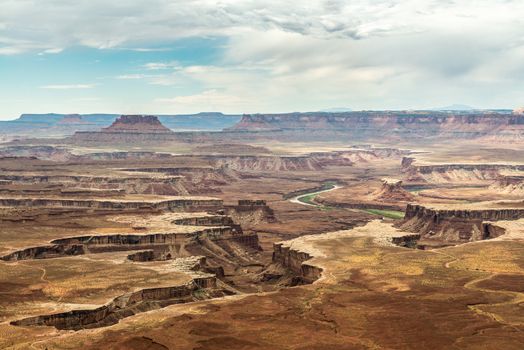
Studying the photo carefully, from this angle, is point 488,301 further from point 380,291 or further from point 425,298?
point 380,291

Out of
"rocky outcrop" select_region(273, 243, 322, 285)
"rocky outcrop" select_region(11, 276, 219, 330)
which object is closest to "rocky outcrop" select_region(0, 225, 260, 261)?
"rocky outcrop" select_region(273, 243, 322, 285)

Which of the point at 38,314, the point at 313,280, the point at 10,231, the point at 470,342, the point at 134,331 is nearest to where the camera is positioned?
the point at 470,342

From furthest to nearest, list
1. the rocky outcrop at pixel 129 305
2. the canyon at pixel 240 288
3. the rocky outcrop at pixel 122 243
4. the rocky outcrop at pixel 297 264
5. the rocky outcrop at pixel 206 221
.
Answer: the rocky outcrop at pixel 206 221
the rocky outcrop at pixel 122 243
the rocky outcrop at pixel 297 264
the rocky outcrop at pixel 129 305
the canyon at pixel 240 288

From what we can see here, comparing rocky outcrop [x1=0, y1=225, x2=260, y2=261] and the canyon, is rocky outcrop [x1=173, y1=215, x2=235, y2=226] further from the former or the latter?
rocky outcrop [x1=0, y1=225, x2=260, y2=261]

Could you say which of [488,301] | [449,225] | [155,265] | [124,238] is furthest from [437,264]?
[449,225]

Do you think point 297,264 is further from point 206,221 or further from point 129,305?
point 206,221

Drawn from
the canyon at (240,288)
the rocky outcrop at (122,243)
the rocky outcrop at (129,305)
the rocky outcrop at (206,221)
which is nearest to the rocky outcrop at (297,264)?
the canyon at (240,288)

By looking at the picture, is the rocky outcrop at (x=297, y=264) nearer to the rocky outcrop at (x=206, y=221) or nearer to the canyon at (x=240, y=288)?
the canyon at (x=240, y=288)

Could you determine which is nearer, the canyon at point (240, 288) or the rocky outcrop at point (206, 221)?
the canyon at point (240, 288)
